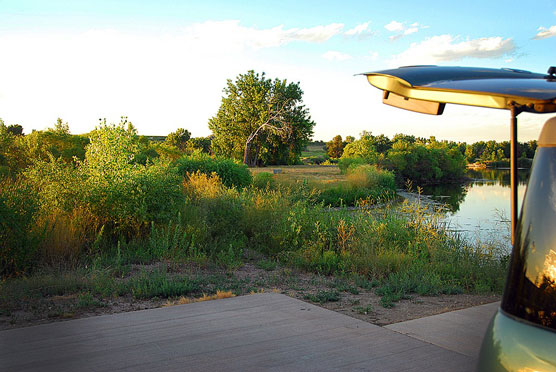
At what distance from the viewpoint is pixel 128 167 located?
1075 centimetres

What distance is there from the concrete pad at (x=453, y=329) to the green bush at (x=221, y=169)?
55.6ft

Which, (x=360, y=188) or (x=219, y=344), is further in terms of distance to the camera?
(x=360, y=188)

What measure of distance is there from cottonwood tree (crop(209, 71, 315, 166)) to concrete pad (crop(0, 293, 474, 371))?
4002 centimetres

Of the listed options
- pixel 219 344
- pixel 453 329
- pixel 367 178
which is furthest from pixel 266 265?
pixel 367 178

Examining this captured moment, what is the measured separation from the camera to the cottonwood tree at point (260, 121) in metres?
46.5

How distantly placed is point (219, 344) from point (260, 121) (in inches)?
1676

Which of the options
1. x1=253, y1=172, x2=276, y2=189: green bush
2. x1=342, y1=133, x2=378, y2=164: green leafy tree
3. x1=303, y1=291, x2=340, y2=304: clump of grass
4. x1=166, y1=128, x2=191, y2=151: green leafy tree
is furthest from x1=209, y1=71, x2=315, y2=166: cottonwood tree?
x1=303, y1=291, x2=340, y2=304: clump of grass

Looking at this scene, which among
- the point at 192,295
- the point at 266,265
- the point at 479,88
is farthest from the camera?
the point at 266,265

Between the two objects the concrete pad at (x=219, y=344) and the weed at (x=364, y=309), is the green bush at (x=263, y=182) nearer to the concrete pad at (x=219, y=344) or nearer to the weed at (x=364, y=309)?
the weed at (x=364, y=309)

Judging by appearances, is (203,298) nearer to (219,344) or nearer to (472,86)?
(219,344)

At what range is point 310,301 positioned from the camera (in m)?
6.33

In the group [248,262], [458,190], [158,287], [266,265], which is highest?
[158,287]

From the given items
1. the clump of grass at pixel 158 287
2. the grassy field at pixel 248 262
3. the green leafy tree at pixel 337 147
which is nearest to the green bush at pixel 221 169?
the grassy field at pixel 248 262

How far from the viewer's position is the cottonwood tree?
153 ft
